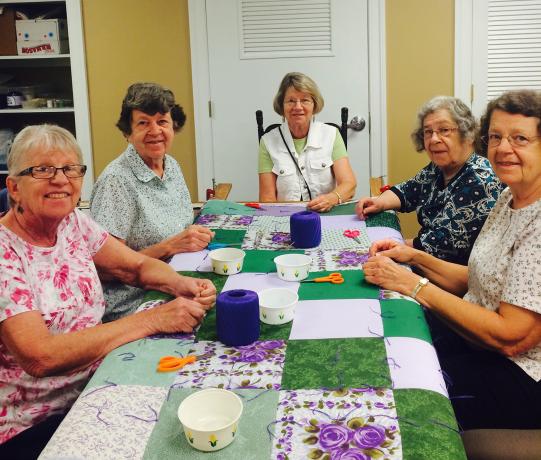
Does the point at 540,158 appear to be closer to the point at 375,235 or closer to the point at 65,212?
the point at 375,235

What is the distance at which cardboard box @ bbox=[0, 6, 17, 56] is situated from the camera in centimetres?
372

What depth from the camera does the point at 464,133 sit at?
212 centimetres

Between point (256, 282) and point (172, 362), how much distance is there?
1.58ft

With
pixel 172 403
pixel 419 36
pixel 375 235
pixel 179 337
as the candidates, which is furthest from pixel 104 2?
pixel 172 403

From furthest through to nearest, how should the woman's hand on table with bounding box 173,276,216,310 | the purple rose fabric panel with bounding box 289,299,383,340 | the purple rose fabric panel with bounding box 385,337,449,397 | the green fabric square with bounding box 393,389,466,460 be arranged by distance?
the woman's hand on table with bounding box 173,276,216,310 → the purple rose fabric panel with bounding box 289,299,383,340 → the purple rose fabric panel with bounding box 385,337,449,397 → the green fabric square with bounding box 393,389,466,460

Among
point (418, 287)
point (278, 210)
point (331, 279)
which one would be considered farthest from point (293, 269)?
point (278, 210)

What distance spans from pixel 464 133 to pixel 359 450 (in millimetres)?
1404

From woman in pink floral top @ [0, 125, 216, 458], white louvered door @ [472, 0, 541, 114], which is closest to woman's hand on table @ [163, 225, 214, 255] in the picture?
woman in pink floral top @ [0, 125, 216, 458]

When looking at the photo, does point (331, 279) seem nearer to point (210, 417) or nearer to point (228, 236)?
point (228, 236)

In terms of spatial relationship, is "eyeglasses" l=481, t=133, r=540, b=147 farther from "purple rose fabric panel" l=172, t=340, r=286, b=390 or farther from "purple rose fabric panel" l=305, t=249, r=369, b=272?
"purple rose fabric panel" l=172, t=340, r=286, b=390

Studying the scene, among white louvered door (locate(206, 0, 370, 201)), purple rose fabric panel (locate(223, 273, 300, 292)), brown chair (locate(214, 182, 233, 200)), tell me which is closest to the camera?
purple rose fabric panel (locate(223, 273, 300, 292))

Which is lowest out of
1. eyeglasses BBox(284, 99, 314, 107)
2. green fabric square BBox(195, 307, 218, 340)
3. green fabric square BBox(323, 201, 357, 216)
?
green fabric square BBox(195, 307, 218, 340)

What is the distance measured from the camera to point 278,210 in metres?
2.45

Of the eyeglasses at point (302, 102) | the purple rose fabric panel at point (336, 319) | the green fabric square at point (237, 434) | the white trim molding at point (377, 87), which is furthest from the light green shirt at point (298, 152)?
the green fabric square at point (237, 434)
